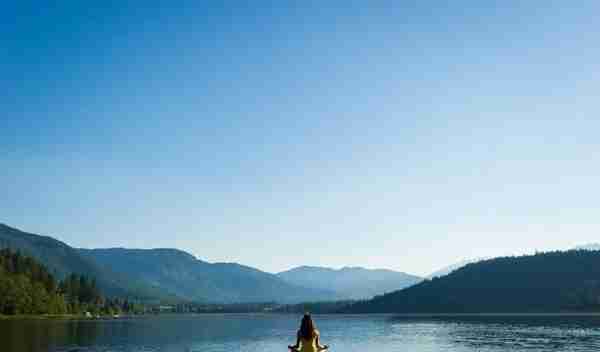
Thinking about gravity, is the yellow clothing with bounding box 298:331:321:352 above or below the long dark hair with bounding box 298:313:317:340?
below

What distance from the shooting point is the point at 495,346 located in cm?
9994

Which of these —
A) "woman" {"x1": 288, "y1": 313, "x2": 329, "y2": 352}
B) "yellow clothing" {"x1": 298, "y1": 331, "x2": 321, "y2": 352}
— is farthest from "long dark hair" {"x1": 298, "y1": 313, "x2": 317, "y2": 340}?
"yellow clothing" {"x1": 298, "y1": 331, "x2": 321, "y2": 352}

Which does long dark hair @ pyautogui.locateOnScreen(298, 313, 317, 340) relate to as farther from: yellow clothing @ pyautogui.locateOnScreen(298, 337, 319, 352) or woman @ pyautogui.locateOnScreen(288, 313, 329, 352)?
yellow clothing @ pyautogui.locateOnScreen(298, 337, 319, 352)

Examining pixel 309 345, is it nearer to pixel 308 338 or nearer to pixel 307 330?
pixel 308 338

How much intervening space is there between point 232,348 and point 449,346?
1473 inches

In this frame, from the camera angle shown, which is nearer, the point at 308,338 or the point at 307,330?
the point at 308,338

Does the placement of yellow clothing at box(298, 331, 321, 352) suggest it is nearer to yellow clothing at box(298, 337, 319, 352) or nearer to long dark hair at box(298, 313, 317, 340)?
yellow clothing at box(298, 337, 319, 352)

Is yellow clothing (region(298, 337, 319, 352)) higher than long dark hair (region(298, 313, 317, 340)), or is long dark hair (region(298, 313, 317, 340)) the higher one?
long dark hair (region(298, 313, 317, 340))

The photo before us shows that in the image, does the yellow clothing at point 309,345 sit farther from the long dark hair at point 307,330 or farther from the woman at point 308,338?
the long dark hair at point 307,330

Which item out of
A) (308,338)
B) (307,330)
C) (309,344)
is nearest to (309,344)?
(309,344)

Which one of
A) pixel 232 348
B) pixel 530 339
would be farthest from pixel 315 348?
pixel 530 339

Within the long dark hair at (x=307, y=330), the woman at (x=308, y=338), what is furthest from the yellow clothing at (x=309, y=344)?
the long dark hair at (x=307, y=330)

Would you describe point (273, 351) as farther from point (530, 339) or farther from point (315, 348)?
point (315, 348)

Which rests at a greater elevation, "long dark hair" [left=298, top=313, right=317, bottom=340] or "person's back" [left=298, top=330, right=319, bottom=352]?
"long dark hair" [left=298, top=313, right=317, bottom=340]
